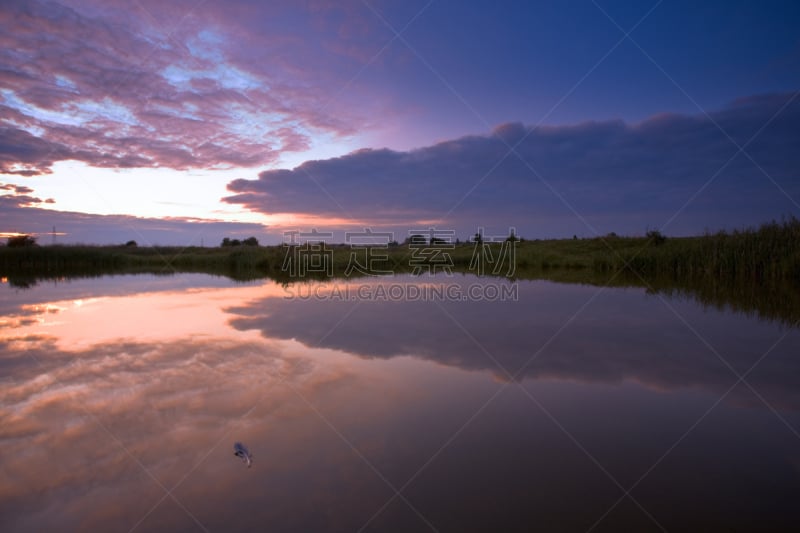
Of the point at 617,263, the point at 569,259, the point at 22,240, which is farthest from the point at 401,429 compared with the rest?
the point at 22,240

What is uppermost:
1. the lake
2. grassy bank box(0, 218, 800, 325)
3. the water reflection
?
grassy bank box(0, 218, 800, 325)

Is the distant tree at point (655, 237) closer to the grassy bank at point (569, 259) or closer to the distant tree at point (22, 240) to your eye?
the grassy bank at point (569, 259)

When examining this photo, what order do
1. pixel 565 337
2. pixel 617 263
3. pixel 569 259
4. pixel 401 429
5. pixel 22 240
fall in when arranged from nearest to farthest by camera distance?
pixel 401 429
pixel 565 337
pixel 617 263
pixel 569 259
pixel 22 240

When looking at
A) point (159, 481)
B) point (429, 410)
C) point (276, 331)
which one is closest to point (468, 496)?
point (429, 410)

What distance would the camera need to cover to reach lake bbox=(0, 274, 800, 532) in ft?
7.27

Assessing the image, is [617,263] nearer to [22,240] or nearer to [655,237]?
[655,237]

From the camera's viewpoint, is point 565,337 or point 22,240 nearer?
point 565,337

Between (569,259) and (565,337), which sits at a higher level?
(569,259)

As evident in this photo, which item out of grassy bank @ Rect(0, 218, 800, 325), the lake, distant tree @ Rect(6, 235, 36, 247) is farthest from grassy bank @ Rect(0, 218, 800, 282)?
the lake

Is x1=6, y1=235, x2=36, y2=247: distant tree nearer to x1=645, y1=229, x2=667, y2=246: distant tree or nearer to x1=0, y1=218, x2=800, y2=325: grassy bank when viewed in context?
x1=0, y1=218, x2=800, y2=325: grassy bank

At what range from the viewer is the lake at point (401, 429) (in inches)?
87.3

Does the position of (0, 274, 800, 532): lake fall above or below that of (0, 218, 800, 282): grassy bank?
below

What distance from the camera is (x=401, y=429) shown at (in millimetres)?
3174

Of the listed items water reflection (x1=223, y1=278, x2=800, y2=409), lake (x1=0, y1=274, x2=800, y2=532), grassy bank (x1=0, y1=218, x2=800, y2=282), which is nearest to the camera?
lake (x1=0, y1=274, x2=800, y2=532)
